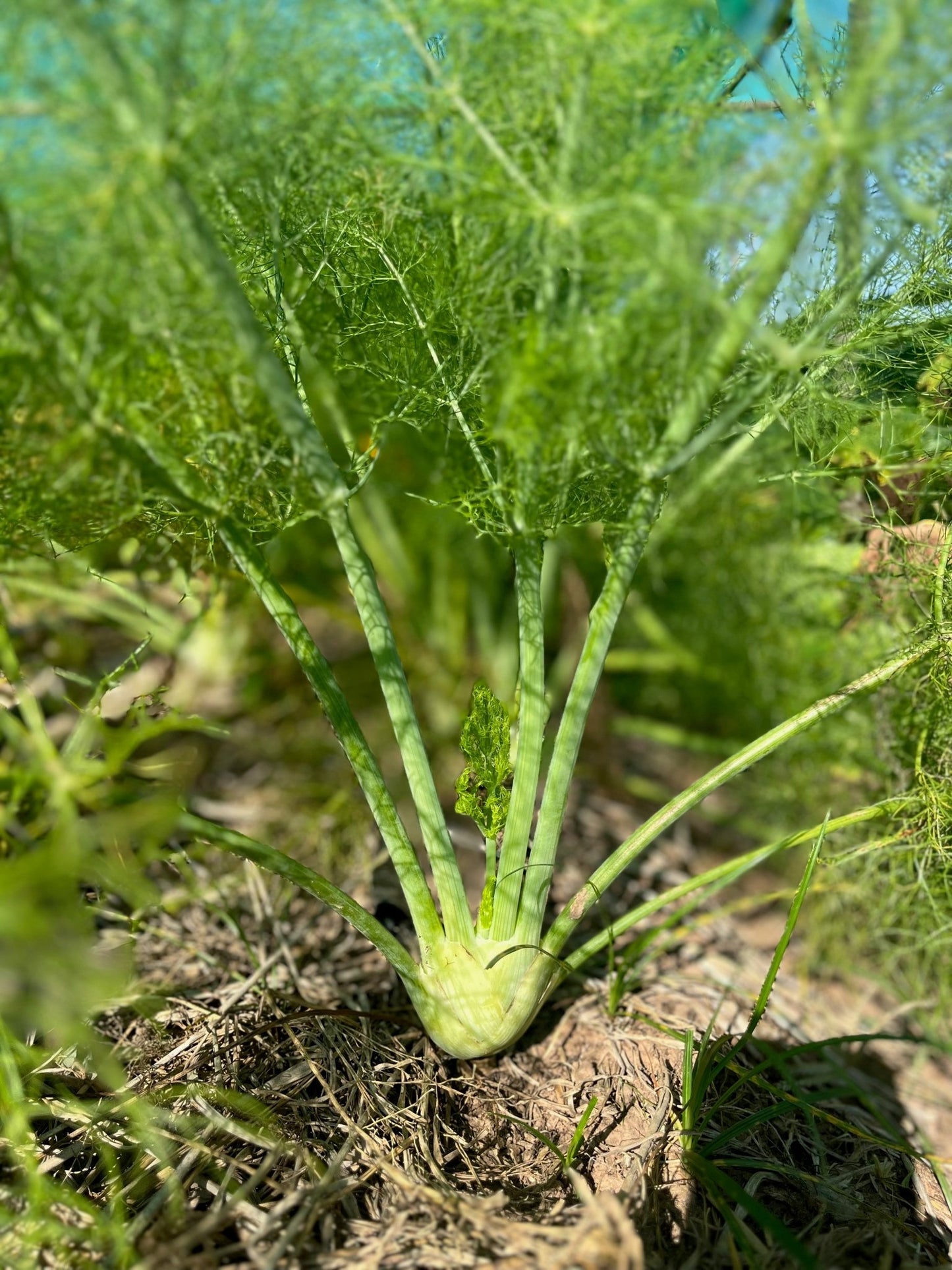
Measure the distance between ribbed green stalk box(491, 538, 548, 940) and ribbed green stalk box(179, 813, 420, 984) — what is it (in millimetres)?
83

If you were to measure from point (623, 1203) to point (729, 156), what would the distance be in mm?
708

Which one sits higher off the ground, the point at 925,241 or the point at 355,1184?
the point at 925,241

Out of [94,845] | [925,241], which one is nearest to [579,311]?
[925,241]

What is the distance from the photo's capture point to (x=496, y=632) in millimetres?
1803

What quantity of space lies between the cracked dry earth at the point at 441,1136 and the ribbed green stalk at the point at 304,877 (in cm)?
5

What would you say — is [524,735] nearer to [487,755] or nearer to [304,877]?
[487,755]

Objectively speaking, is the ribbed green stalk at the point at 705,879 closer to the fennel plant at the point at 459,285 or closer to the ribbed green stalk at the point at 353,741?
the fennel plant at the point at 459,285

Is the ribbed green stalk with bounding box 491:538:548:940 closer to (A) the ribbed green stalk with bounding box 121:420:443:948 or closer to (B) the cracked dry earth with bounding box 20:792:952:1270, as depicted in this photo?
(A) the ribbed green stalk with bounding box 121:420:443:948

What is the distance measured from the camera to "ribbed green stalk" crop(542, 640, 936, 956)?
73cm

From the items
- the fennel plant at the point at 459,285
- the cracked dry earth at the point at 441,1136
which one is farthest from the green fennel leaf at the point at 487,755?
the cracked dry earth at the point at 441,1136

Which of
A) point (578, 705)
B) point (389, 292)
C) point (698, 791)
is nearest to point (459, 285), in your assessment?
point (389, 292)

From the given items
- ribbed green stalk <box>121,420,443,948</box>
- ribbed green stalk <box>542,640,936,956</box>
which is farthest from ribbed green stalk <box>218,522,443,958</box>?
ribbed green stalk <box>542,640,936,956</box>

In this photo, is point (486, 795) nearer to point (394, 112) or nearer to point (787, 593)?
point (394, 112)

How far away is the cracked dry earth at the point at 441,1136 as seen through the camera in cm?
59
